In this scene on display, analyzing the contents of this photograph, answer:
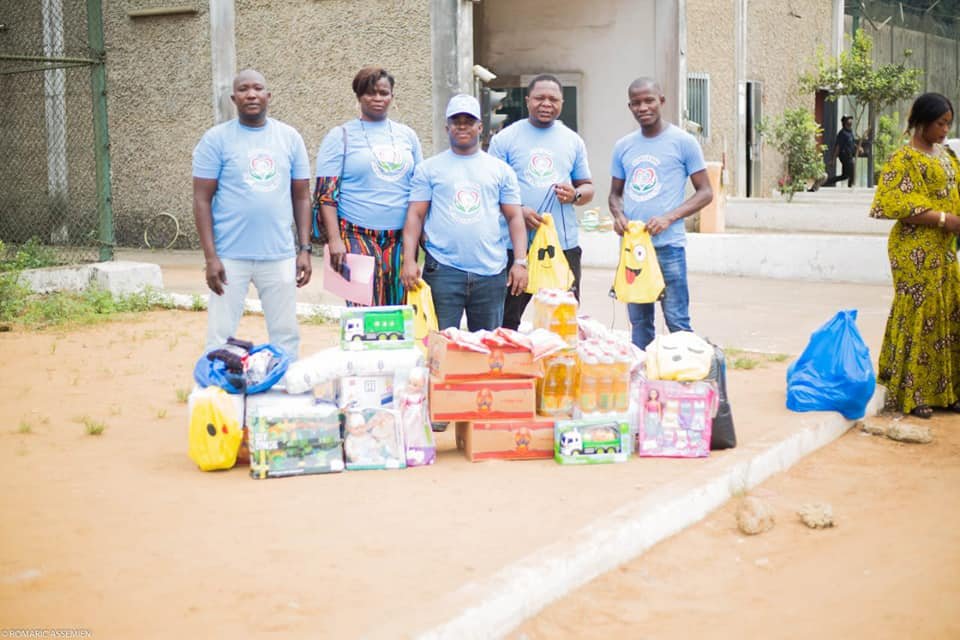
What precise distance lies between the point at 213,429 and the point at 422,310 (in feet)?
4.36

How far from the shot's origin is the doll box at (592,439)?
567cm

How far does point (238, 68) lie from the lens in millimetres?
17266

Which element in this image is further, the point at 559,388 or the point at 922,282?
the point at 922,282

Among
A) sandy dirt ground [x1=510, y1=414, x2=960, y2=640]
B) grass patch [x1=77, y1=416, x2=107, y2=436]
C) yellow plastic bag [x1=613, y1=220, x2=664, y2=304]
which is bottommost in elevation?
sandy dirt ground [x1=510, y1=414, x2=960, y2=640]

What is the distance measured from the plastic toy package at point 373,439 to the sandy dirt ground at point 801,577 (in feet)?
4.88

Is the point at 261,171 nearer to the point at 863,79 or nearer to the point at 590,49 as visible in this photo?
the point at 590,49

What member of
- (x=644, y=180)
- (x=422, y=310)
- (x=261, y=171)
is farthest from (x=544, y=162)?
(x=261, y=171)

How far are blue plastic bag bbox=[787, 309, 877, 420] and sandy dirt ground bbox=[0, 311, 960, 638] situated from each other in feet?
0.64

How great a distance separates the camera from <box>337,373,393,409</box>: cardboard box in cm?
561

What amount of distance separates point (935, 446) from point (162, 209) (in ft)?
45.7

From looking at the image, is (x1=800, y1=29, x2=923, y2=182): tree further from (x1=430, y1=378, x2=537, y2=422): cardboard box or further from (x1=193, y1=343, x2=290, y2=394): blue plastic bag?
(x1=193, y1=343, x2=290, y2=394): blue plastic bag

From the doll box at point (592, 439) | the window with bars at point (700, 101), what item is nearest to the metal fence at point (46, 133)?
the window with bars at point (700, 101)

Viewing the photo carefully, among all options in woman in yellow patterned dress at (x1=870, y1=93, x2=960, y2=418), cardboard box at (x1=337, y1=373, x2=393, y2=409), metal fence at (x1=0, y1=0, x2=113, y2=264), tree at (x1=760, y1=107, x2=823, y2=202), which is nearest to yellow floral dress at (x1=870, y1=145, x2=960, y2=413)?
woman in yellow patterned dress at (x1=870, y1=93, x2=960, y2=418)

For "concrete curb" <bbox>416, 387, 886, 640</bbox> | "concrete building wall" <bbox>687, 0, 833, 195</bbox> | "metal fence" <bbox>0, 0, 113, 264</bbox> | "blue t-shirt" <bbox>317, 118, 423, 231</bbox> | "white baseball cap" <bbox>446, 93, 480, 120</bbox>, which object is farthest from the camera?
"concrete building wall" <bbox>687, 0, 833, 195</bbox>
